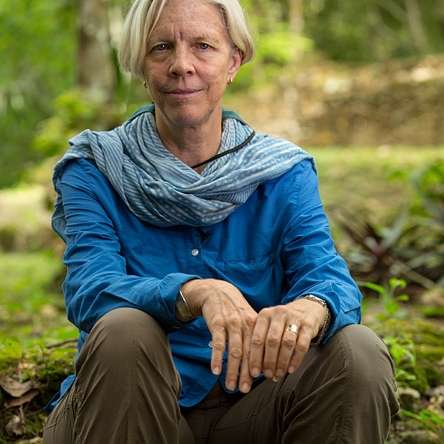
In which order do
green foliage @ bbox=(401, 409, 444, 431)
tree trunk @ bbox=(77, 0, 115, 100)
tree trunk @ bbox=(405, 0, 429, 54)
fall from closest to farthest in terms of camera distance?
green foliage @ bbox=(401, 409, 444, 431) < tree trunk @ bbox=(77, 0, 115, 100) < tree trunk @ bbox=(405, 0, 429, 54)

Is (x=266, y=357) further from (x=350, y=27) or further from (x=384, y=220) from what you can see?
(x=350, y=27)

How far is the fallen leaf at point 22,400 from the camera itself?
2857 mm

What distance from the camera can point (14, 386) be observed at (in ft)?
9.48

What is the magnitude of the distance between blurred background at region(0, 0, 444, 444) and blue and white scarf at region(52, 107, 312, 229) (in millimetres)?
546

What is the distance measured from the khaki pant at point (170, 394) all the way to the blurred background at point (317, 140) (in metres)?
0.82

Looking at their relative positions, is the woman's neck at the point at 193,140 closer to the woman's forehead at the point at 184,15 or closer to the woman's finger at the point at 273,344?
the woman's forehead at the point at 184,15

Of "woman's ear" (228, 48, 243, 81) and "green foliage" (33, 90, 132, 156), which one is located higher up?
"woman's ear" (228, 48, 243, 81)

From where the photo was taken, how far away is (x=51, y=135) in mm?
6980

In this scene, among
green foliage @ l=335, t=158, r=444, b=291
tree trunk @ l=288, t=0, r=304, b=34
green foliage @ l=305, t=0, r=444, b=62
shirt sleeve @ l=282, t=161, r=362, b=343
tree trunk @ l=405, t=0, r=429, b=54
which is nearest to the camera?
shirt sleeve @ l=282, t=161, r=362, b=343

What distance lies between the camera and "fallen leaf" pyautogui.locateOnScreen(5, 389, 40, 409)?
2.86 metres

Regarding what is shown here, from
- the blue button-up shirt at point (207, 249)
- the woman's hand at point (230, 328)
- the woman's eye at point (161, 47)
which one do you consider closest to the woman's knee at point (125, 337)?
the woman's hand at point (230, 328)

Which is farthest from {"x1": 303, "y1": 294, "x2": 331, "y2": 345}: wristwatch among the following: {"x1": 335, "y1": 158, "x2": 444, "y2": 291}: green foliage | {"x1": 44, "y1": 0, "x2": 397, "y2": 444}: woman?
{"x1": 335, "y1": 158, "x2": 444, "y2": 291}: green foliage

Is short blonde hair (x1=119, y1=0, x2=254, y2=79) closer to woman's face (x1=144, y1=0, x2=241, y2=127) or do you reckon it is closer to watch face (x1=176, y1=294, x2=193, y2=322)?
woman's face (x1=144, y1=0, x2=241, y2=127)

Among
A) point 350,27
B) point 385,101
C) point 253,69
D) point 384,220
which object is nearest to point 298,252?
point 384,220
